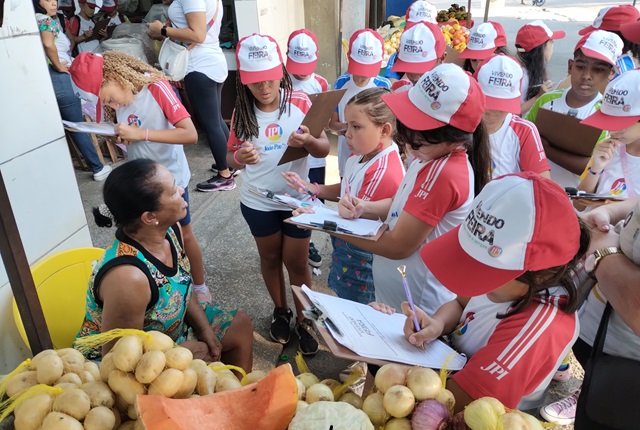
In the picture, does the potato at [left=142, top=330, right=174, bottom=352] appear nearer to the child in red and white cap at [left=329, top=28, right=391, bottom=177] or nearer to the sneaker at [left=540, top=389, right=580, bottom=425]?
the sneaker at [left=540, top=389, right=580, bottom=425]

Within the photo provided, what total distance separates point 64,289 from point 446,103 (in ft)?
6.44

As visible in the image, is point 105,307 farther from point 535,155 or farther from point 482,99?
point 535,155

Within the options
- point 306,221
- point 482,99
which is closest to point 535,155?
point 482,99

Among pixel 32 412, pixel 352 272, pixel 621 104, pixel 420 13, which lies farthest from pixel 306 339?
pixel 420 13

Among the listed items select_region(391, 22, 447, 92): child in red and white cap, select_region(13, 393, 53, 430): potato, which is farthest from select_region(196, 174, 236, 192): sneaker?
select_region(13, 393, 53, 430): potato

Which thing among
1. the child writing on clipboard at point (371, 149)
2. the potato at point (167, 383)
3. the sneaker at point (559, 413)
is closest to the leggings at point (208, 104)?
the child writing on clipboard at point (371, 149)

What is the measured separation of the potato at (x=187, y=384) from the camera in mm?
1152

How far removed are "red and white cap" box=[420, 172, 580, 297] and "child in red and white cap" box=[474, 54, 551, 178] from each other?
1.34 meters

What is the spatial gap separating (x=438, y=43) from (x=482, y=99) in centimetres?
243

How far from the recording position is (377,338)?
1.37 metres

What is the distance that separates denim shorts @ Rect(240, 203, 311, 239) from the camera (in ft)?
8.86

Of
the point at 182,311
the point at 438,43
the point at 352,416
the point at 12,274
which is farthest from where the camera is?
the point at 438,43

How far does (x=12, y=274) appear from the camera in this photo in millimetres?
1268

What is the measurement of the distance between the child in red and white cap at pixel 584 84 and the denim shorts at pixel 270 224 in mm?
1589
